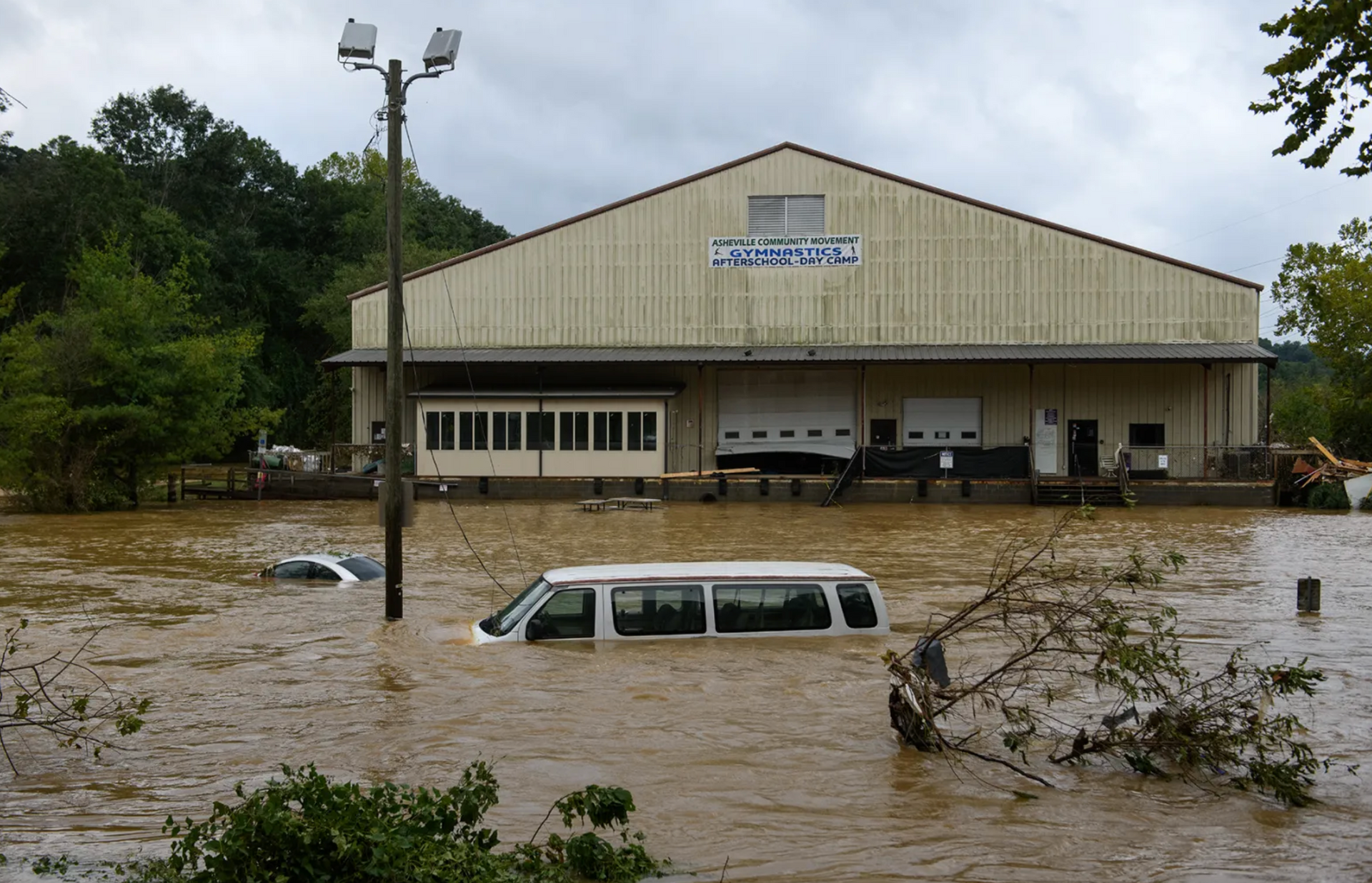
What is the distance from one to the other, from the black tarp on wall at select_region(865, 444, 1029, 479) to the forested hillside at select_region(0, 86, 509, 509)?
2205cm

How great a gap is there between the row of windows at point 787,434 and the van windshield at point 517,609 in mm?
32367

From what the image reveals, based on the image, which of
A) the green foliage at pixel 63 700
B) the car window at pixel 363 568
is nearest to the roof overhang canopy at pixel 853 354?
the car window at pixel 363 568

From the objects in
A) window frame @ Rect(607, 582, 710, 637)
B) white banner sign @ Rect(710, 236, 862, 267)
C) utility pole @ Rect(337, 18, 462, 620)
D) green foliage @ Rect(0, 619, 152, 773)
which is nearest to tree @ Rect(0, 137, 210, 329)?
white banner sign @ Rect(710, 236, 862, 267)

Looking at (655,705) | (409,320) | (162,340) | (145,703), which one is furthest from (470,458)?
(145,703)

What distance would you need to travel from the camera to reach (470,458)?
45.5m

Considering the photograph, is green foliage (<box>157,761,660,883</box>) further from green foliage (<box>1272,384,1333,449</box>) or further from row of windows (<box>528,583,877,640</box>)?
green foliage (<box>1272,384,1333,449</box>)

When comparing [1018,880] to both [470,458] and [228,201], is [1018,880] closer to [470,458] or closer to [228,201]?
[470,458]

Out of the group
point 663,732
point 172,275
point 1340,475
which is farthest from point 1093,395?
point 172,275

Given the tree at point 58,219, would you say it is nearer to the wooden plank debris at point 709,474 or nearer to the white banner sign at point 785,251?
the white banner sign at point 785,251

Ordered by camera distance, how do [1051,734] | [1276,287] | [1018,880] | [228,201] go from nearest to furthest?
[1018,880] < [1051,734] < [1276,287] < [228,201]

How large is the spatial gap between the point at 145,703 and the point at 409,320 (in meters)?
40.0

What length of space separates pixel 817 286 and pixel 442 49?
30.3 meters

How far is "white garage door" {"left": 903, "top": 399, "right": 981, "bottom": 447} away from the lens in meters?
45.8

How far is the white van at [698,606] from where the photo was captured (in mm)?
13344
